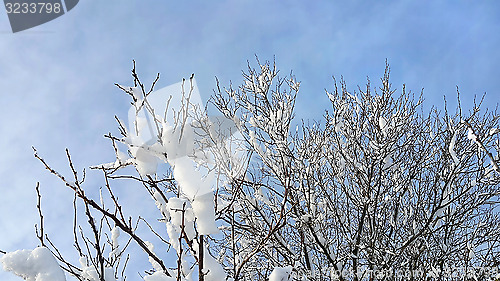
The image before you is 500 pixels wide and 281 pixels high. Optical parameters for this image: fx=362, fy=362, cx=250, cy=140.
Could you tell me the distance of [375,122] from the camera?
673 cm

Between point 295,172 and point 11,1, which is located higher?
point 11,1

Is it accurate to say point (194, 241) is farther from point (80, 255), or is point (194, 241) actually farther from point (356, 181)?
point (356, 181)

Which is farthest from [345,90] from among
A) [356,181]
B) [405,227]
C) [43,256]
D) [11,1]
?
[43,256]

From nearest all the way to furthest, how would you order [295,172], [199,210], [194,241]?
1. [199,210]
2. [194,241]
3. [295,172]

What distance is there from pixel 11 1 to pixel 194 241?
230 inches

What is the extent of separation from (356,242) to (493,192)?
9.09 ft

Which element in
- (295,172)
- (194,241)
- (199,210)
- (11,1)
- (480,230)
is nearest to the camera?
(199,210)

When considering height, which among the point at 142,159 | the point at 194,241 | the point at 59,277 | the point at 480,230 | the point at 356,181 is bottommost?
the point at 59,277

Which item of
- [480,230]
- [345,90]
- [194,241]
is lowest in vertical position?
[194,241]

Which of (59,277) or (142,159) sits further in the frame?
(142,159)

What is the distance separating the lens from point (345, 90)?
7.57 m

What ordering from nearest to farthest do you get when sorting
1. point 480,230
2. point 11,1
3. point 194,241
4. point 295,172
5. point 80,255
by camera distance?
point 194,241 → point 80,255 → point 11,1 → point 295,172 → point 480,230

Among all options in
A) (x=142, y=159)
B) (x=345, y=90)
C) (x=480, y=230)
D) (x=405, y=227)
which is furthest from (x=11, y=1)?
(x=480, y=230)

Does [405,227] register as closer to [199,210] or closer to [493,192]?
[493,192]
